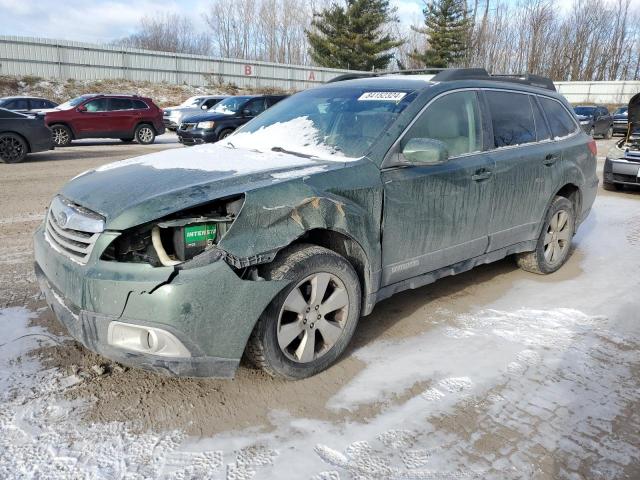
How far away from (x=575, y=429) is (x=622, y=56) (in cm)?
6466

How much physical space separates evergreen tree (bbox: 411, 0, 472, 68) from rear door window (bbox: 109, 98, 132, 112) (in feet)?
132

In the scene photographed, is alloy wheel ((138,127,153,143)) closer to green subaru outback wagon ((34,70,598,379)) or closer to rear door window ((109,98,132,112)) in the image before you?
rear door window ((109,98,132,112))

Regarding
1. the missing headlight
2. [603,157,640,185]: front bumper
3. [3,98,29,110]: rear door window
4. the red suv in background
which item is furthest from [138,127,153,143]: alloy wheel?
the missing headlight

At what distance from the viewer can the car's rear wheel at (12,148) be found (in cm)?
1188

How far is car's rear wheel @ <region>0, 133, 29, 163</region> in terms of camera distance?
11.9 metres

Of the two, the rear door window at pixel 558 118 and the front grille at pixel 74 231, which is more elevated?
the rear door window at pixel 558 118

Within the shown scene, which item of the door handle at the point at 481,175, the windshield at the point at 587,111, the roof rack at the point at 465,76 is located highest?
the roof rack at the point at 465,76

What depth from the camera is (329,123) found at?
153 inches

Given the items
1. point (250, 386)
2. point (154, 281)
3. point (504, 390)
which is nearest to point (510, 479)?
point (504, 390)

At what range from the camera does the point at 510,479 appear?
7.82ft

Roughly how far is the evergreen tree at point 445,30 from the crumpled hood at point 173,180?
5230 centimetres

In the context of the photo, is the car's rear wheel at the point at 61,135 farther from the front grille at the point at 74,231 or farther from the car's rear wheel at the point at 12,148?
the front grille at the point at 74,231

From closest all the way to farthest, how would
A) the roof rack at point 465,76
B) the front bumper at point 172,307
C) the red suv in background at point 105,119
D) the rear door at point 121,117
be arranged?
the front bumper at point 172,307 → the roof rack at point 465,76 → the red suv in background at point 105,119 → the rear door at point 121,117

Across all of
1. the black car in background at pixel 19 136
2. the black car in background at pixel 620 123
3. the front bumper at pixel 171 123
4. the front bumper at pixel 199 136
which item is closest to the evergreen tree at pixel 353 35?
the black car in background at pixel 620 123
